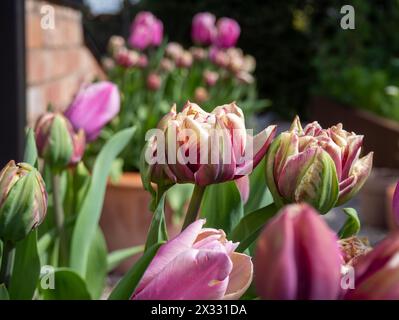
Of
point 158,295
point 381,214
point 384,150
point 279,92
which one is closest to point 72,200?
point 158,295

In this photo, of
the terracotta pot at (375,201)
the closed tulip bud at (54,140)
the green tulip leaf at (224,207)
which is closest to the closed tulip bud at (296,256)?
the green tulip leaf at (224,207)

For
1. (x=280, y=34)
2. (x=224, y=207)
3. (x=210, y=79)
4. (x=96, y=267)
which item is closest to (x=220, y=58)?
(x=210, y=79)

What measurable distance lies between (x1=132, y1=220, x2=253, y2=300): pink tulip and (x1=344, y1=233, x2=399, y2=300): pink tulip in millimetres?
62

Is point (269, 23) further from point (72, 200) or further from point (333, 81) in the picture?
point (72, 200)

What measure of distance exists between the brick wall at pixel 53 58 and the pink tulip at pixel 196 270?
1.18 meters

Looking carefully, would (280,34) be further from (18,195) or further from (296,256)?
(296,256)

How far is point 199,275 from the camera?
0.29 meters

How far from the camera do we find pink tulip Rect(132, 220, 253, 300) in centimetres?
29

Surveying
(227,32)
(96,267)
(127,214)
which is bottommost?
(127,214)

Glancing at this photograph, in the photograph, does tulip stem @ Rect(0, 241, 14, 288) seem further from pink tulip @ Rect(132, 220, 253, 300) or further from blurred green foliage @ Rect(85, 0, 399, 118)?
blurred green foliage @ Rect(85, 0, 399, 118)

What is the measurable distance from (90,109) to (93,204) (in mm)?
85

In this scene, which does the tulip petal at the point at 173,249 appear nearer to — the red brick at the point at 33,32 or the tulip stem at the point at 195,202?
the tulip stem at the point at 195,202

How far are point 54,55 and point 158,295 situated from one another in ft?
6.02

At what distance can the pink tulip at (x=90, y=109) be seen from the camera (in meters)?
0.66
